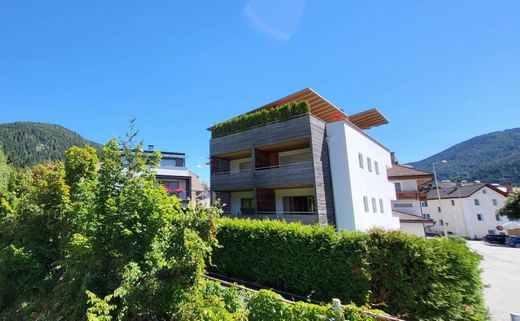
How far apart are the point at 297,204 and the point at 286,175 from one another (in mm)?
3531

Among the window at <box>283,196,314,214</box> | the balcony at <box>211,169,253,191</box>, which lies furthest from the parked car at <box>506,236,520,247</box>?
the balcony at <box>211,169,253,191</box>

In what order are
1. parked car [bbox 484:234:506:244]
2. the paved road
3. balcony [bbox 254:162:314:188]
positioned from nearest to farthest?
the paved road
balcony [bbox 254:162:314:188]
parked car [bbox 484:234:506:244]

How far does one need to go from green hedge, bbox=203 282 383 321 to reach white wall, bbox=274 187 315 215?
12.9 m

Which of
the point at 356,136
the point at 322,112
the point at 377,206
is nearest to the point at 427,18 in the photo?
the point at 356,136

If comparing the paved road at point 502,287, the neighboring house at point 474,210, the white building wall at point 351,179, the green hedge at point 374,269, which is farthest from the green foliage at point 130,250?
the neighboring house at point 474,210

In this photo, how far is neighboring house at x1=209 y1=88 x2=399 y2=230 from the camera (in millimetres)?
16719

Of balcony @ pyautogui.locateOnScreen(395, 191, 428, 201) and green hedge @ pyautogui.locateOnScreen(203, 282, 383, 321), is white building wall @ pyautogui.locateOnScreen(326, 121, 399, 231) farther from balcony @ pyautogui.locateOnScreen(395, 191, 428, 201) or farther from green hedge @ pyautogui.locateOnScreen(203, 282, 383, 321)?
balcony @ pyautogui.locateOnScreen(395, 191, 428, 201)

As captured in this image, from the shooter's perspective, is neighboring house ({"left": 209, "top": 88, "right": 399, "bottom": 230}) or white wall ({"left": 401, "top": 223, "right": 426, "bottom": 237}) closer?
neighboring house ({"left": 209, "top": 88, "right": 399, "bottom": 230})

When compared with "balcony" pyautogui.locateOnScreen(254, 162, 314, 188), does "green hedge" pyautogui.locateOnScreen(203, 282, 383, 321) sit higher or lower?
lower

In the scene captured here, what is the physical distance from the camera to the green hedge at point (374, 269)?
7113 mm

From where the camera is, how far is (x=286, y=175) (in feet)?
57.8

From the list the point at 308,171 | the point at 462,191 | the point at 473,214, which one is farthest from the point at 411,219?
the point at 462,191

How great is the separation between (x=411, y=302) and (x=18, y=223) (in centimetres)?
1269

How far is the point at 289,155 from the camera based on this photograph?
803 inches
